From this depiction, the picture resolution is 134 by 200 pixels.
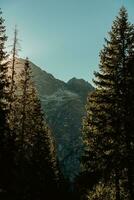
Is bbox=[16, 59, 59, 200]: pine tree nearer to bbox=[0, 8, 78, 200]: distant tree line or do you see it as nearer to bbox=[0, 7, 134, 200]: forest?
bbox=[0, 8, 78, 200]: distant tree line

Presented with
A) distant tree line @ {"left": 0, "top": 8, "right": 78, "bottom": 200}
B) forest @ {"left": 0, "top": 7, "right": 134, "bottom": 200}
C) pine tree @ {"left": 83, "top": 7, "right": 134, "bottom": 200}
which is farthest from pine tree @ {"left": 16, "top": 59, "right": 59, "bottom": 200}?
pine tree @ {"left": 83, "top": 7, "right": 134, "bottom": 200}

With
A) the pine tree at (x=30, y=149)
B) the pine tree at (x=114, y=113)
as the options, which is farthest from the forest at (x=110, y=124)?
the pine tree at (x=30, y=149)

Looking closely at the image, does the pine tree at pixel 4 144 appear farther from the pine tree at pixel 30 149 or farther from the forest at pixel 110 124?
the pine tree at pixel 30 149

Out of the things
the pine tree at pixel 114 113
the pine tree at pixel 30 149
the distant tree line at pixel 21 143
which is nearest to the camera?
the pine tree at pixel 114 113

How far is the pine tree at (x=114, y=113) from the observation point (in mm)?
28188

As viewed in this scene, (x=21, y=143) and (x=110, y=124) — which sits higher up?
(x=110, y=124)

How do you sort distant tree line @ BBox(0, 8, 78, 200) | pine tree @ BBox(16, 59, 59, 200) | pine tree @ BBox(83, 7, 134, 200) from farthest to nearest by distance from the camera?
pine tree @ BBox(16, 59, 59, 200) < distant tree line @ BBox(0, 8, 78, 200) < pine tree @ BBox(83, 7, 134, 200)

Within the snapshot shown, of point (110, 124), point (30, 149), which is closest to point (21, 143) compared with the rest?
point (30, 149)

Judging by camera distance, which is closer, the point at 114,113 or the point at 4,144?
the point at 114,113

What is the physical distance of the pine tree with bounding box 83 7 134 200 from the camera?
28.2 metres

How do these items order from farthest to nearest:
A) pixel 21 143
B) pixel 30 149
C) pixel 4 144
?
pixel 30 149
pixel 21 143
pixel 4 144

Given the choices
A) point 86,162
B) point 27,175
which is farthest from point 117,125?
point 27,175

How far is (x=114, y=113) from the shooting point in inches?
1131

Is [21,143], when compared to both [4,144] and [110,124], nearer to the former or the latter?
[4,144]
